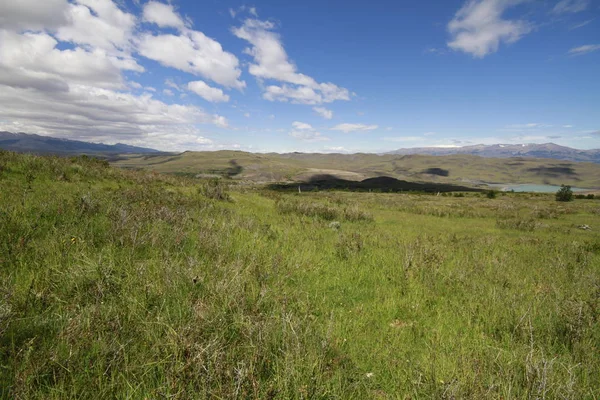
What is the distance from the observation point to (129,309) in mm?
3473

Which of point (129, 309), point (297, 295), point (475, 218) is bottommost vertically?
point (475, 218)

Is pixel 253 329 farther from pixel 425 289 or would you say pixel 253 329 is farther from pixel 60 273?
pixel 425 289

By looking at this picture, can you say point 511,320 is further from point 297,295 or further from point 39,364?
point 39,364

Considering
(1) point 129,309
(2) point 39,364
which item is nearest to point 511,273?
(1) point 129,309

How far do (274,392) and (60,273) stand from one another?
155 inches

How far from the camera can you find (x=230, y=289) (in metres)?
4.00

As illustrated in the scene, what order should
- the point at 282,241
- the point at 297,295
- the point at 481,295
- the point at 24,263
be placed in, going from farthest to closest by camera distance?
the point at 282,241 < the point at 481,295 < the point at 297,295 < the point at 24,263

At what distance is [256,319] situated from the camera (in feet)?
11.7

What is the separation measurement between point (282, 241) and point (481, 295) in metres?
5.45

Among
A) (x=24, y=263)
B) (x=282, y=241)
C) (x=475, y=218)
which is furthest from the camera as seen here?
(x=475, y=218)

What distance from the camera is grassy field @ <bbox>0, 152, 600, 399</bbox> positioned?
2578 millimetres

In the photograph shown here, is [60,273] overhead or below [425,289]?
overhead

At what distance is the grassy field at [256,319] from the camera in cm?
258

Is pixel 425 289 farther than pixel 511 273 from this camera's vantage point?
No
